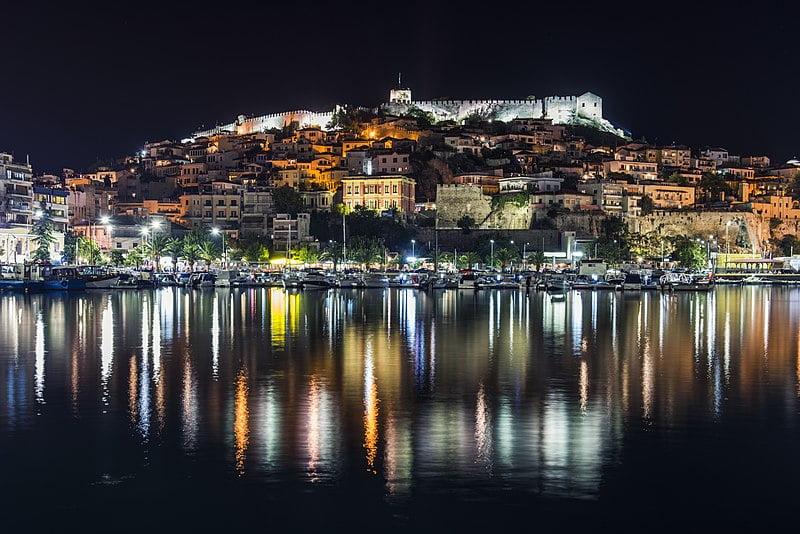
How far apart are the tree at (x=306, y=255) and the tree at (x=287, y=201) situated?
4302 mm

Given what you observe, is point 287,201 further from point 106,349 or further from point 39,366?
point 39,366

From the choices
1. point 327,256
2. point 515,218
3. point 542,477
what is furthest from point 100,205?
point 542,477

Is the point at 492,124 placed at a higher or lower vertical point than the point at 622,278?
higher

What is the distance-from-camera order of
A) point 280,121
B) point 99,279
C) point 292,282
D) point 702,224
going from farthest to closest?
point 280,121 < point 702,224 < point 292,282 < point 99,279

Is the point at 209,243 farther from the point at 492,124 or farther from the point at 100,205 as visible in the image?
the point at 492,124

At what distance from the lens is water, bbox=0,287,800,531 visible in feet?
22.9

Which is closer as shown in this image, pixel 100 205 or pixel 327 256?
pixel 327 256

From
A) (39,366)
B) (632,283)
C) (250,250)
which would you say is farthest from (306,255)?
(39,366)

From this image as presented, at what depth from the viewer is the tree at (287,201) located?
55.0 m

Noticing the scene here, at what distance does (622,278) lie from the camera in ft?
147

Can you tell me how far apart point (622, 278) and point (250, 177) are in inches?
1068

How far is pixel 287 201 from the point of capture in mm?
55219

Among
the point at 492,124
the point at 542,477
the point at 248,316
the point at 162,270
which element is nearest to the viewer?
the point at 542,477

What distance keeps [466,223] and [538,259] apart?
6.03 metres
